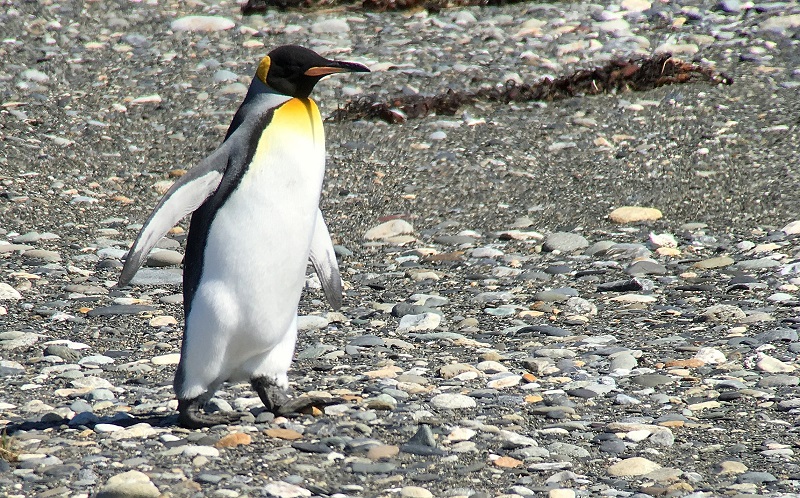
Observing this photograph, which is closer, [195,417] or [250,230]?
[195,417]

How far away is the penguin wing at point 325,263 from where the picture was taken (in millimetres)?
4340

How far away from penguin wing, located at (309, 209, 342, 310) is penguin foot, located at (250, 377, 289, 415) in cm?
53

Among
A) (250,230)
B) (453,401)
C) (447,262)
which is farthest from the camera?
(447,262)

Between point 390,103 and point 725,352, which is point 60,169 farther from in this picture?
point 725,352

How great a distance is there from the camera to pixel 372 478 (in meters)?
3.29

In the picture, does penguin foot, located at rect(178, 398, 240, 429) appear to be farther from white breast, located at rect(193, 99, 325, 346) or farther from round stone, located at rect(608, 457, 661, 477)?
round stone, located at rect(608, 457, 661, 477)

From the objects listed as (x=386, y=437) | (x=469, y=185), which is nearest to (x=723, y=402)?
(x=386, y=437)

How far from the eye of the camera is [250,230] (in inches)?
150

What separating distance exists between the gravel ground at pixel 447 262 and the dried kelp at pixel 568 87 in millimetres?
145

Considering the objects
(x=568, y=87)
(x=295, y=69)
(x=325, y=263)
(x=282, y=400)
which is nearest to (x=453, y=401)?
(x=282, y=400)

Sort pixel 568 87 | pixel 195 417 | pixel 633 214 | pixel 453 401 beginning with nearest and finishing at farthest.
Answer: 1. pixel 195 417
2. pixel 453 401
3. pixel 633 214
4. pixel 568 87

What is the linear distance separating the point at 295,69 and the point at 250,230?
23.5 inches

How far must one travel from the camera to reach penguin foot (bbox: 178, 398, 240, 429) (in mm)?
3674

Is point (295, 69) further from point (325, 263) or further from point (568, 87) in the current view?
point (568, 87)
